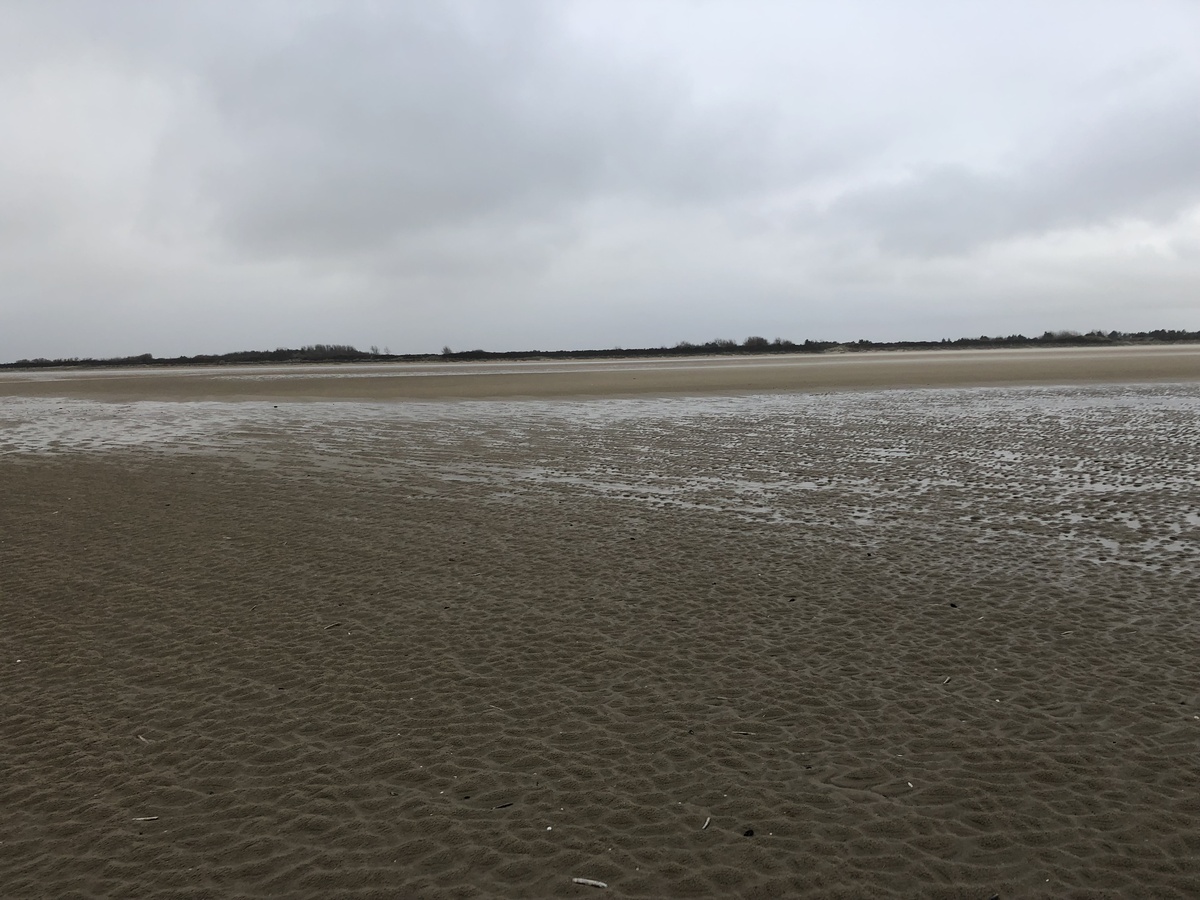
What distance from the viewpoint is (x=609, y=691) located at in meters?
5.57

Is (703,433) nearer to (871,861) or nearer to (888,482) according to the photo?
(888,482)

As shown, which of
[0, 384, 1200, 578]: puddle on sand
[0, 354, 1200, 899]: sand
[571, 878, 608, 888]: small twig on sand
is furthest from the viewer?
[0, 384, 1200, 578]: puddle on sand

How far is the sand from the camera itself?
380cm

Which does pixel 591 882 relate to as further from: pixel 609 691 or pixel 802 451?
pixel 802 451

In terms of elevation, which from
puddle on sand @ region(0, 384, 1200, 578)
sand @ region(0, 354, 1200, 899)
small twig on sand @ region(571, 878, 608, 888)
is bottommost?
small twig on sand @ region(571, 878, 608, 888)

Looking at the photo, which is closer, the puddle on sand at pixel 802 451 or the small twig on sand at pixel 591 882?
the small twig on sand at pixel 591 882

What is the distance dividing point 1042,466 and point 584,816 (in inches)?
524

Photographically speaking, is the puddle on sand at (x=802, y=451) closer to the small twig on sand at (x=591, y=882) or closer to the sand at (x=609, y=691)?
the sand at (x=609, y=691)

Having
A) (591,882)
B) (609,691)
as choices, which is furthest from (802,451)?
(591,882)

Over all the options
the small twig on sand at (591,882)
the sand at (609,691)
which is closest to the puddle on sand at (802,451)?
the sand at (609,691)

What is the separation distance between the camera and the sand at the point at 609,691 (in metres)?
3.80

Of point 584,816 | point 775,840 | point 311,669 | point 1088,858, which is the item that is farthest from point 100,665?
point 1088,858

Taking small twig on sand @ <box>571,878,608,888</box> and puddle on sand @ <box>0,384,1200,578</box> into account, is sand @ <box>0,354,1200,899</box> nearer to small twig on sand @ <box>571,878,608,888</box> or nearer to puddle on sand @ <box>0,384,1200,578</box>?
small twig on sand @ <box>571,878,608,888</box>

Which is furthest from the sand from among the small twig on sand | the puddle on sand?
the puddle on sand
